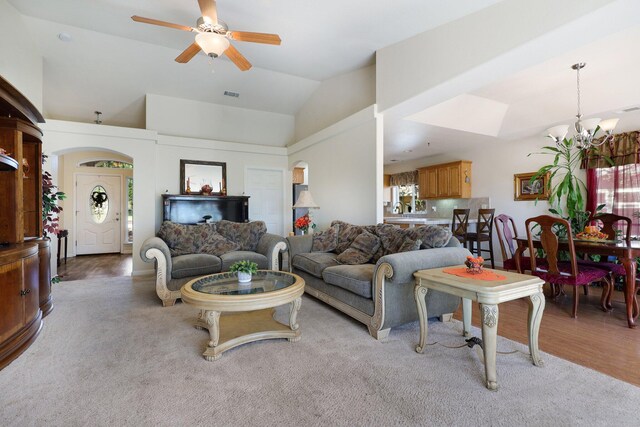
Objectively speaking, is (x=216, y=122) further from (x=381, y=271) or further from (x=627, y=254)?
(x=627, y=254)

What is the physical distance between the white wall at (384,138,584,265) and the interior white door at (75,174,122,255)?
28.4 feet

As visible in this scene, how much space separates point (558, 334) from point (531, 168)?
3.98 m

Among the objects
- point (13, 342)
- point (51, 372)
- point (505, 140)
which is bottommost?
point (51, 372)

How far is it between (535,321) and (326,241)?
8.37 ft

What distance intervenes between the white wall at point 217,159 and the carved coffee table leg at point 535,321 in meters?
5.51

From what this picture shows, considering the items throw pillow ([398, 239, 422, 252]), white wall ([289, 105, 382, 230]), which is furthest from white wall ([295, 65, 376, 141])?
throw pillow ([398, 239, 422, 252])

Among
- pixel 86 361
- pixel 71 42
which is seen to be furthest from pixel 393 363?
pixel 71 42

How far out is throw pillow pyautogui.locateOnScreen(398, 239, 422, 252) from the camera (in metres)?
2.87

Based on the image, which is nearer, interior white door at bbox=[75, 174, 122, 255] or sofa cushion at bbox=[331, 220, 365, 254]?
sofa cushion at bbox=[331, 220, 365, 254]

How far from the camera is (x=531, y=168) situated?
5.67 meters

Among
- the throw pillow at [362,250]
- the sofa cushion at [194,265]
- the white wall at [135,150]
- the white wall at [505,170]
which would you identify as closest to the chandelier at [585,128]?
the white wall at [505,170]

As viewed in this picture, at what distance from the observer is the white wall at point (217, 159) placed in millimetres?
5871

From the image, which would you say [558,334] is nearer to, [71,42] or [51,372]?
[51,372]

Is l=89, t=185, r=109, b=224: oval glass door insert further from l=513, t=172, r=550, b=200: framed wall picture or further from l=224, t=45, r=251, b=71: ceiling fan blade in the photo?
l=513, t=172, r=550, b=200: framed wall picture
